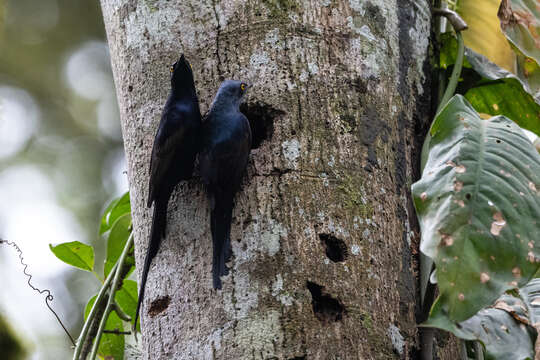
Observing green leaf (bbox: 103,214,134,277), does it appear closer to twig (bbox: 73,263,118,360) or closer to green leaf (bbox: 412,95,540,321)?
twig (bbox: 73,263,118,360)

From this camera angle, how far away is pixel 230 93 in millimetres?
1863

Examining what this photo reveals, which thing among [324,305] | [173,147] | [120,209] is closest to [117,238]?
[120,209]

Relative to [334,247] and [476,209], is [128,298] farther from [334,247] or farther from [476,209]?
[476,209]

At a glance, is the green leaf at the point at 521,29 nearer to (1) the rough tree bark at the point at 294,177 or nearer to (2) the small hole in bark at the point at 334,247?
(1) the rough tree bark at the point at 294,177

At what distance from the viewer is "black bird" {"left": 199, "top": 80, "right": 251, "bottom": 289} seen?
1757 mm

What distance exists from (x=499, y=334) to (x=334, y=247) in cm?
46

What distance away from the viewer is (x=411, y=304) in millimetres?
1826

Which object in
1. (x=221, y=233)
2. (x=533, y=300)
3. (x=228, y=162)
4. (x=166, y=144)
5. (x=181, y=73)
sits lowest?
(x=533, y=300)

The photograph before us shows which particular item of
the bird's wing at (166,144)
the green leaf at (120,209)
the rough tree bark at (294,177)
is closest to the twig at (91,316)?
the green leaf at (120,209)

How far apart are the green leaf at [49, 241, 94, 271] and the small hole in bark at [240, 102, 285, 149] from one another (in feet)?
3.73

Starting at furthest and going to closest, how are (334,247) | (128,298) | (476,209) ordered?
(128,298)
(334,247)
(476,209)

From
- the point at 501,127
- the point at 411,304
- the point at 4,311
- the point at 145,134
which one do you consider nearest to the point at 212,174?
the point at 145,134

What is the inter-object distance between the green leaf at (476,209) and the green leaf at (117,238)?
1.49 metres

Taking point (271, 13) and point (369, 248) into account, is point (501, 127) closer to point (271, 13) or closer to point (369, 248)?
point (369, 248)
